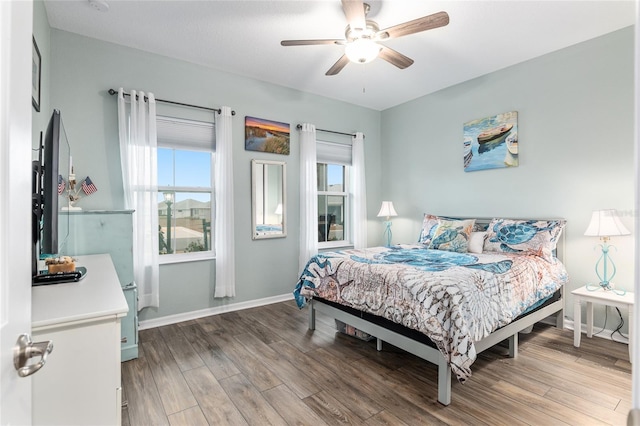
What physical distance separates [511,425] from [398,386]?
66 centimetres

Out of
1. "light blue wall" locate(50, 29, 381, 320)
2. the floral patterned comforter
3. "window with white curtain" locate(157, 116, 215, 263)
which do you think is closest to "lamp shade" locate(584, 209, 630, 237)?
the floral patterned comforter

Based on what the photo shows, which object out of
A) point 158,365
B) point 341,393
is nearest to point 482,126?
point 341,393

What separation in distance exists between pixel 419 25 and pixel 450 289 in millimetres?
1822

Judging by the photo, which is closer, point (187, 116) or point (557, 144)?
point (557, 144)

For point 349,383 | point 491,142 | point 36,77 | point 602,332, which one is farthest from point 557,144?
point 36,77

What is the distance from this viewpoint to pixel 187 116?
351 cm

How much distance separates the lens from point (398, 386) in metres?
2.17

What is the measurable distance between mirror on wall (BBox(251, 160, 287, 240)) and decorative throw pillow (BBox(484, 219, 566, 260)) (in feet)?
7.99

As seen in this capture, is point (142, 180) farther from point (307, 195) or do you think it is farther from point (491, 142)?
point (491, 142)

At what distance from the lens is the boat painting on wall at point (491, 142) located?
→ 3.64 metres

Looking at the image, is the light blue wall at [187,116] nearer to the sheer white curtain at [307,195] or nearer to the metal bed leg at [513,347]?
the sheer white curtain at [307,195]

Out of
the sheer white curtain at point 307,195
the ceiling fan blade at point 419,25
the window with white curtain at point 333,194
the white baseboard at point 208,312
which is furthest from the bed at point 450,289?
the ceiling fan blade at point 419,25

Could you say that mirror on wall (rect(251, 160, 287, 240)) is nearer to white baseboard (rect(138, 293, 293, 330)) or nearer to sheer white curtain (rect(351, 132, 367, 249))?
white baseboard (rect(138, 293, 293, 330))

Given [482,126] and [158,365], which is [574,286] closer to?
[482,126]
